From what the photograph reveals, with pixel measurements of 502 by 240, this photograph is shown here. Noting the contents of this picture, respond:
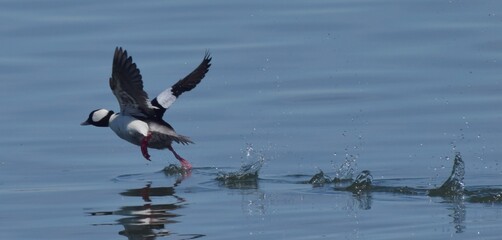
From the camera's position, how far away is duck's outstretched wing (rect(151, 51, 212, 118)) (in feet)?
45.9

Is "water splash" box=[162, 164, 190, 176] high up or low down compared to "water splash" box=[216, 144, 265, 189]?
up

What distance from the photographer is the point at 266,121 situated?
48.2 feet

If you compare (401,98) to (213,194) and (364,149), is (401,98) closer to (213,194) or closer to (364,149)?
(364,149)

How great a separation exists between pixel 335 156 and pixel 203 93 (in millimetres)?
3368

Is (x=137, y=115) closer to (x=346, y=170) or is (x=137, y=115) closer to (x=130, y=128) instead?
(x=130, y=128)

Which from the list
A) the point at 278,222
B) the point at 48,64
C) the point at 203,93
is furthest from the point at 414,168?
the point at 48,64

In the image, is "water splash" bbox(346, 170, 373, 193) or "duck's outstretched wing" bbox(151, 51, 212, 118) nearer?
"water splash" bbox(346, 170, 373, 193)

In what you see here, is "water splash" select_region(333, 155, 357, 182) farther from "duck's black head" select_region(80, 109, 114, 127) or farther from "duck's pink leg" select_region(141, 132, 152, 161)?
"duck's black head" select_region(80, 109, 114, 127)

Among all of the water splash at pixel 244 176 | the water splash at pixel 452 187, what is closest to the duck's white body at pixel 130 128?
the water splash at pixel 244 176

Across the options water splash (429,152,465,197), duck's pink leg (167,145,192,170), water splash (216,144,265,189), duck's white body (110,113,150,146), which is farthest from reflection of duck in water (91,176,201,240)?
water splash (429,152,465,197)

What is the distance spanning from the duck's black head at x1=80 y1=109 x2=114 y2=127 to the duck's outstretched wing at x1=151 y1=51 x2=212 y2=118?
18.4 inches

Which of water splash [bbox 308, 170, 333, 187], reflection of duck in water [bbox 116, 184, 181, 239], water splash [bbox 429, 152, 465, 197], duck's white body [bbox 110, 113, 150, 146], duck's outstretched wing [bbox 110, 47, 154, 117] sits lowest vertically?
reflection of duck in water [bbox 116, 184, 181, 239]

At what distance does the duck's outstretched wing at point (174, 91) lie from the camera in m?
14.0

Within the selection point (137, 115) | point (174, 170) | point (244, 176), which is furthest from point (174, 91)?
point (244, 176)
